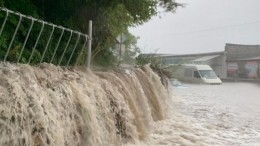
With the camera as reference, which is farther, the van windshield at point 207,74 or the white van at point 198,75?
the van windshield at point 207,74

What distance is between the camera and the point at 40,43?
18.1 ft

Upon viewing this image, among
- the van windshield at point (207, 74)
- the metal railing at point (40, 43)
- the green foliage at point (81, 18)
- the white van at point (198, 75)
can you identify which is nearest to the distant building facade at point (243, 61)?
the van windshield at point (207, 74)

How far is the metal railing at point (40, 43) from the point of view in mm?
4562

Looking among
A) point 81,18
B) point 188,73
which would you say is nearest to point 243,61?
point 188,73

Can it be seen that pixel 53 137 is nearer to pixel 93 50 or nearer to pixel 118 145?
pixel 118 145

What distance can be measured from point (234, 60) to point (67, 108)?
2913 centimetres

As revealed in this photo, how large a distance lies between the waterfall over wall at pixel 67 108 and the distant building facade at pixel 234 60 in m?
25.0

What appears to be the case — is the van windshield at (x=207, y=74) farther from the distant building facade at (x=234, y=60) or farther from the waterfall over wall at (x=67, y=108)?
the waterfall over wall at (x=67, y=108)

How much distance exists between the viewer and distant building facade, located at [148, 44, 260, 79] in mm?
30703

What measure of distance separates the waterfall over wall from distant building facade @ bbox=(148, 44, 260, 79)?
82.0 feet

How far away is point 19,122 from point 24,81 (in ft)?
1.59

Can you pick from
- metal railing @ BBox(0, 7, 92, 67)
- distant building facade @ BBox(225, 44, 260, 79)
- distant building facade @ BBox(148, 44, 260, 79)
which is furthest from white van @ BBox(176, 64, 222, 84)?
metal railing @ BBox(0, 7, 92, 67)

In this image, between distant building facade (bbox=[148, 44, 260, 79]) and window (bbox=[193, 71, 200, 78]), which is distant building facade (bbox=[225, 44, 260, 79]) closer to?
distant building facade (bbox=[148, 44, 260, 79])

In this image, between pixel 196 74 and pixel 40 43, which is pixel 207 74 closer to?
pixel 196 74
